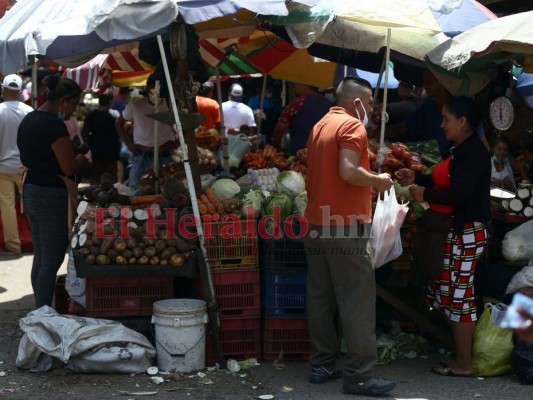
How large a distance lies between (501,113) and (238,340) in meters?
2.67

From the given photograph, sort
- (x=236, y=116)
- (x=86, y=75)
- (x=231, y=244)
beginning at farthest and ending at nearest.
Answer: (x=236, y=116), (x=86, y=75), (x=231, y=244)

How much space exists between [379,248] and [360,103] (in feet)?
3.23

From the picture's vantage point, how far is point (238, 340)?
6.14 metres

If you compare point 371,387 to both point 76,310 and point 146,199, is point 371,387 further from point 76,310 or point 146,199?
point 76,310

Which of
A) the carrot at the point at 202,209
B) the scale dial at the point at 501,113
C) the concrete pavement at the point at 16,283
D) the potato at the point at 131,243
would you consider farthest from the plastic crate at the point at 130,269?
the scale dial at the point at 501,113

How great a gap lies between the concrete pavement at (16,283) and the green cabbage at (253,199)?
8.64ft

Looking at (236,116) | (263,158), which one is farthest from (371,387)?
(236,116)

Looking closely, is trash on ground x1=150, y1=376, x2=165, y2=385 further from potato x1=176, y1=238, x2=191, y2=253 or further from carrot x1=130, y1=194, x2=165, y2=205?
carrot x1=130, y1=194, x2=165, y2=205

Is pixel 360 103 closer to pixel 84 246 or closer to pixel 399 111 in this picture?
pixel 84 246

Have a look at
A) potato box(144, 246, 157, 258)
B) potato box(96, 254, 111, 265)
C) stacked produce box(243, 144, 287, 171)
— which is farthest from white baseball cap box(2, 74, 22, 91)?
potato box(144, 246, 157, 258)

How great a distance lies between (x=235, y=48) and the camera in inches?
399

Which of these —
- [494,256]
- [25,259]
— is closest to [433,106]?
[494,256]

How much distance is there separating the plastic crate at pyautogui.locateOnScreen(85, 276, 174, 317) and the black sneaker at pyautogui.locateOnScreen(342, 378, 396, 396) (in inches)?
61.3

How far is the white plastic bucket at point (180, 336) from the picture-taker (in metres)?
5.78
